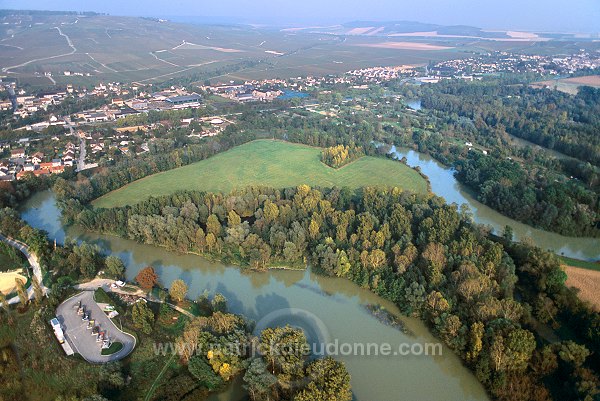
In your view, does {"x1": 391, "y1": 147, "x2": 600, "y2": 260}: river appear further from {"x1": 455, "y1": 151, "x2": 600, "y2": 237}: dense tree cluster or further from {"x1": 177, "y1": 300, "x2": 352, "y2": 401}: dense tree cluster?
{"x1": 177, "y1": 300, "x2": 352, "y2": 401}: dense tree cluster

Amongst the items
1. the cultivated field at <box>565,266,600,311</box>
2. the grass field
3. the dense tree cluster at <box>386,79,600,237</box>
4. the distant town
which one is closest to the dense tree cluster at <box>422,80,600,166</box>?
the dense tree cluster at <box>386,79,600,237</box>

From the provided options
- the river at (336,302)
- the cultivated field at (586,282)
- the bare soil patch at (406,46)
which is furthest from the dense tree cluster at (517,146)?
the bare soil patch at (406,46)

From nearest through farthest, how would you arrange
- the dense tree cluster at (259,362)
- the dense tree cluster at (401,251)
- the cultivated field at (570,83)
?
the dense tree cluster at (259,362)
the dense tree cluster at (401,251)
the cultivated field at (570,83)

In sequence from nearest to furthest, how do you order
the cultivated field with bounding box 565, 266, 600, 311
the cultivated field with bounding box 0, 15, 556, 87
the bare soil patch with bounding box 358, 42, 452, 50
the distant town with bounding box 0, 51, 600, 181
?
the cultivated field with bounding box 565, 266, 600, 311 < the distant town with bounding box 0, 51, 600, 181 < the cultivated field with bounding box 0, 15, 556, 87 < the bare soil patch with bounding box 358, 42, 452, 50

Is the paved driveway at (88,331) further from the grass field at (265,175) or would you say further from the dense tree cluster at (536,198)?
the dense tree cluster at (536,198)

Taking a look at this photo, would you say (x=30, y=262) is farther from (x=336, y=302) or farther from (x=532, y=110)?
(x=532, y=110)
